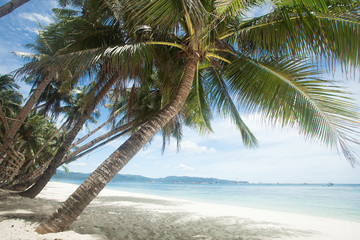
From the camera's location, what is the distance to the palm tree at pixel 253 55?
9.60 ft

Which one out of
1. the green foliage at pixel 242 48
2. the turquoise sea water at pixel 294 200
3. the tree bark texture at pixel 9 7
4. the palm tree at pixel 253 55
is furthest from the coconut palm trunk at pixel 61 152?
the turquoise sea water at pixel 294 200

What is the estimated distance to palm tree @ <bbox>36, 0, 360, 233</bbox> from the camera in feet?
9.60

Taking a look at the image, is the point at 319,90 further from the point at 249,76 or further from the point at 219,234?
the point at 219,234

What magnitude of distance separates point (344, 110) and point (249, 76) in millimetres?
1873

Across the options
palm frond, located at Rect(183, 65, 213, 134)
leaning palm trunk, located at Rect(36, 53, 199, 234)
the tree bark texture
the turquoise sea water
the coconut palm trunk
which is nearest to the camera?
leaning palm trunk, located at Rect(36, 53, 199, 234)

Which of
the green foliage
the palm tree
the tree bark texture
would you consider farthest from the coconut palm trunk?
the tree bark texture

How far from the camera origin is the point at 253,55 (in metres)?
4.65

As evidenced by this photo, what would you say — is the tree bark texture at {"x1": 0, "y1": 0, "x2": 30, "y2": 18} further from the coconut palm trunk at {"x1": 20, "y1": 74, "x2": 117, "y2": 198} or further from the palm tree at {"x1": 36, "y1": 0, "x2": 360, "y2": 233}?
the coconut palm trunk at {"x1": 20, "y1": 74, "x2": 117, "y2": 198}

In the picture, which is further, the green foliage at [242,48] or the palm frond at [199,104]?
the palm frond at [199,104]

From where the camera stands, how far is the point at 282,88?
427 centimetres

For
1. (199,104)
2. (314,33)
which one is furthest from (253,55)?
(199,104)

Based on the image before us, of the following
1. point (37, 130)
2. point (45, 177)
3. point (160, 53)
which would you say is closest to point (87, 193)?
point (160, 53)

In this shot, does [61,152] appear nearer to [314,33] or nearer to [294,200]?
[314,33]

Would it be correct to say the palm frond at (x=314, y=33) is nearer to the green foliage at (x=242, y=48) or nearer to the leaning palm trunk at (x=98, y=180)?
the green foliage at (x=242, y=48)
